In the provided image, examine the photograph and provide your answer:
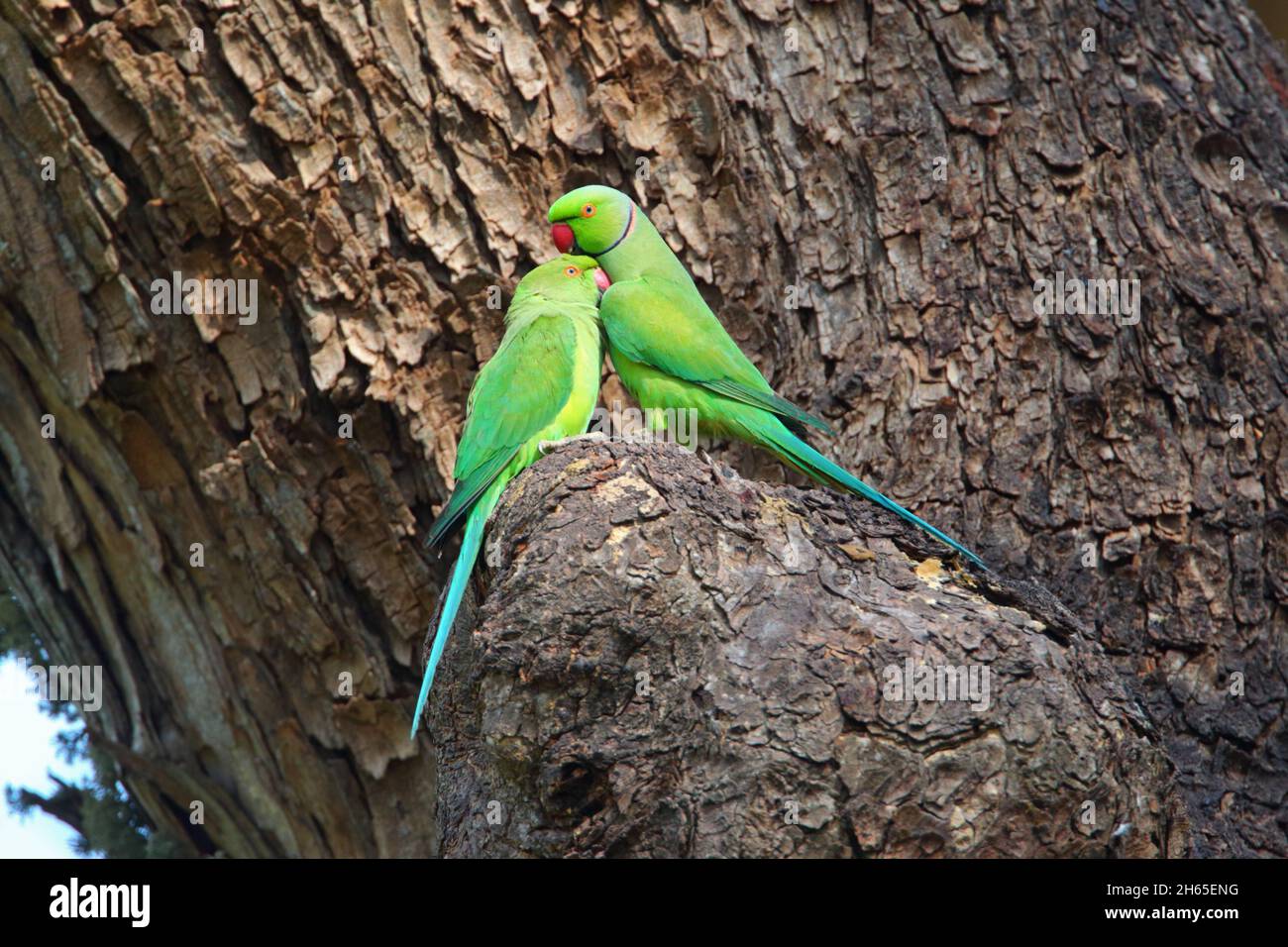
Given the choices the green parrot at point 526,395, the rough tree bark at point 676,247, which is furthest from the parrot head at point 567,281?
the rough tree bark at point 676,247

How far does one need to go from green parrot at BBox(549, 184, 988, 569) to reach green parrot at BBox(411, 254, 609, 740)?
142 millimetres

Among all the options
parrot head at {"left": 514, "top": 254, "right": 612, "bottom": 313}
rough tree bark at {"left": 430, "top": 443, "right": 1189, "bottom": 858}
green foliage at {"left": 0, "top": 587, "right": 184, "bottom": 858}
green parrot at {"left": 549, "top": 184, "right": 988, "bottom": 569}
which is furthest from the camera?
green foliage at {"left": 0, "top": 587, "right": 184, "bottom": 858}

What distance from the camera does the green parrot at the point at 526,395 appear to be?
12.2ft

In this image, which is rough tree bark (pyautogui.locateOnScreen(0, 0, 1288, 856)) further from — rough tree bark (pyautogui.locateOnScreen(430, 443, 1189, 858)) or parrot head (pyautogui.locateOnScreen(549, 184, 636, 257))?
rough tree bark (pyautogui.locateOnScreen(430, 443, 1189, 858))

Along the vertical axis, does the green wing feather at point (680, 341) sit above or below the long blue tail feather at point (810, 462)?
above

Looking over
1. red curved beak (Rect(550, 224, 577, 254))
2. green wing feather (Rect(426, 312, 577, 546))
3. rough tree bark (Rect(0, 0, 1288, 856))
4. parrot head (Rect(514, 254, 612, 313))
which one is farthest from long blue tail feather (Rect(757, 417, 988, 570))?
red curved beak (Rect(550, 224, 577, 254))

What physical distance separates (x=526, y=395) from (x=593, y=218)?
833 mm

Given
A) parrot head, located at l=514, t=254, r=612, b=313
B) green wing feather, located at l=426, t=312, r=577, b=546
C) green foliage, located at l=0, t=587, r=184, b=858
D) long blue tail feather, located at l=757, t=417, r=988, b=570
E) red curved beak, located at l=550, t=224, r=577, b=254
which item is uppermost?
red curved beak, located at l=550, t=224, r=577, b=254

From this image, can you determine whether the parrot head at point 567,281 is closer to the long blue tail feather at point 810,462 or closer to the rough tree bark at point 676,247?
the rough tree bark at point 676,247

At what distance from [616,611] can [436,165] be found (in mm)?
2347

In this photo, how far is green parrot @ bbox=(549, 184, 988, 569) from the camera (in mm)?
3857

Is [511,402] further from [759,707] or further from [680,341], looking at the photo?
[759,707]

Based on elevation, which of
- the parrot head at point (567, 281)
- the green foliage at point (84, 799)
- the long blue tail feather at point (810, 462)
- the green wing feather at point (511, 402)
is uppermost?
the parrot head at point (567, 281)

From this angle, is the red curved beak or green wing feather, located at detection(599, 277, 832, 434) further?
the red curved beak
